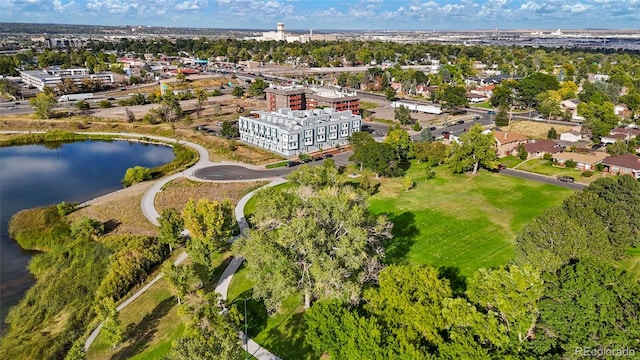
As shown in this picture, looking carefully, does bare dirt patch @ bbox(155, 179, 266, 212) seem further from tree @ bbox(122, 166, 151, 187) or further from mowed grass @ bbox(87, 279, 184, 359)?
mowed grass @ bbox(87, 279, 184, 359)

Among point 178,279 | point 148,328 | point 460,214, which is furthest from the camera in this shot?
point 460,214

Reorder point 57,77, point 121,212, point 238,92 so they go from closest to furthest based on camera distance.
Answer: point 121,212 < point 238,92 < point 57,77

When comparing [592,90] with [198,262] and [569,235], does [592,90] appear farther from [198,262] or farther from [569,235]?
[198,262]

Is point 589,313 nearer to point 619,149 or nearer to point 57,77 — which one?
point 619,149

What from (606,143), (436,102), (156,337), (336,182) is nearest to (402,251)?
(336,182)

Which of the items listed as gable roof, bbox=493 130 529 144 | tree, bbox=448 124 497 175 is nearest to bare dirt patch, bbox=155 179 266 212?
tree, bbox=448 124 497 175

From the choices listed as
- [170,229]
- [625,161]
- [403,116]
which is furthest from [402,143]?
[170,229]
